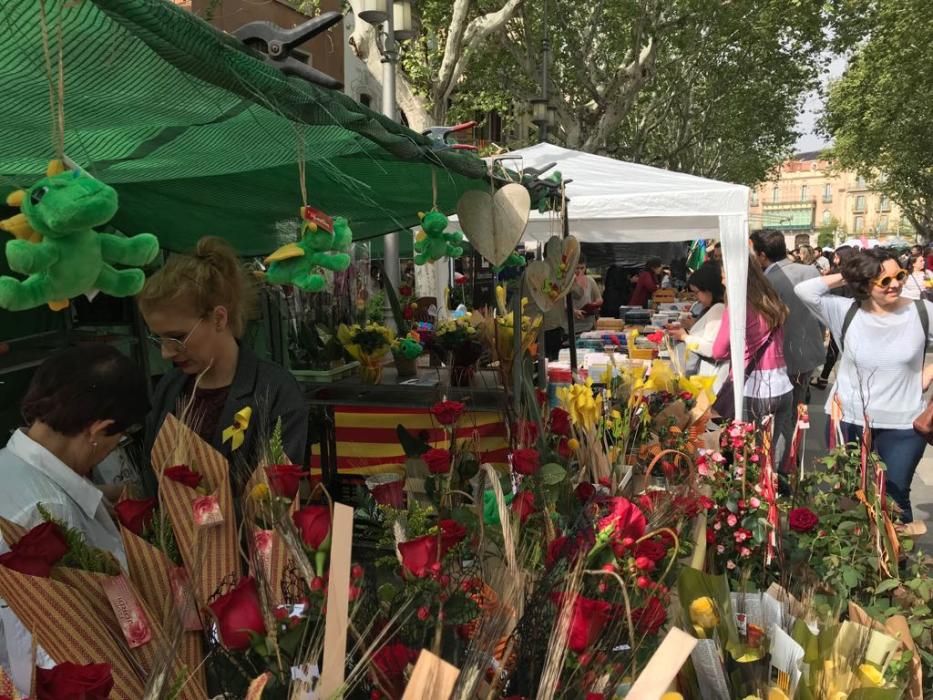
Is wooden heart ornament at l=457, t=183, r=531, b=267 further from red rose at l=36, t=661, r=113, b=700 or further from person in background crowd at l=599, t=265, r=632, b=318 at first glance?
person in background crowd at l=599, t=265, r=632, b=318

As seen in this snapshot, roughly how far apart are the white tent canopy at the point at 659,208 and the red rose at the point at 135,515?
3.78 metres

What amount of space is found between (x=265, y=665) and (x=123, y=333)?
413 cm

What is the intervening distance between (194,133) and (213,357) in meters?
1.00

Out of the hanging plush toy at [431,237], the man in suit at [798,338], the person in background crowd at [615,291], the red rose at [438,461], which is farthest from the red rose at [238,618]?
the person in background crowd at [615,291]

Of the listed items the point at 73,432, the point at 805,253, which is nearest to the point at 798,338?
the point at 73,432

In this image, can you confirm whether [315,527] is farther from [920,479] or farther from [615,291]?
[615,291]

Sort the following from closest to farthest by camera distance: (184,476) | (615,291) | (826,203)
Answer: (184,476) < (615,291) < (826,203)

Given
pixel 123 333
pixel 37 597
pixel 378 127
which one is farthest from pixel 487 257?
pixel 123 333

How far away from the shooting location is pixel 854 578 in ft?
6.59

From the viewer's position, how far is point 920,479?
18.1 feet

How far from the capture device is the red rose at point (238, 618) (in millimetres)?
1028

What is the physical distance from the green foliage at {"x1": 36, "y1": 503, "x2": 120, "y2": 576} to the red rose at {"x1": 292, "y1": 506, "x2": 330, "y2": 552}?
28 centimetres

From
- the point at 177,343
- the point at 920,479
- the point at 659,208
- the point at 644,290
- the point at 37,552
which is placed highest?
the point at 659,208

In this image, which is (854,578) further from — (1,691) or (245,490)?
(1,691)
